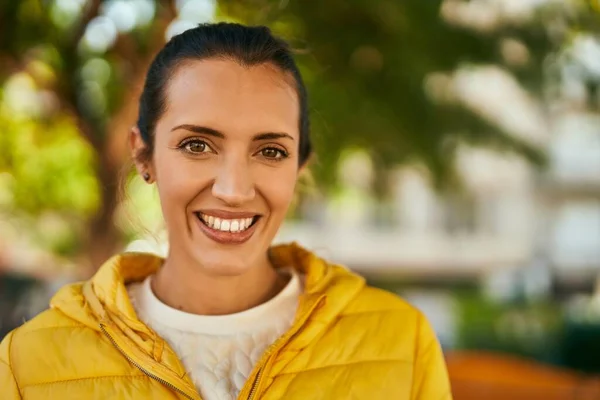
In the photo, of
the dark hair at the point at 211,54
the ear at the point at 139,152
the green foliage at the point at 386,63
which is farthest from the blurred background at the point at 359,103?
the dark hair at the point at 211,54

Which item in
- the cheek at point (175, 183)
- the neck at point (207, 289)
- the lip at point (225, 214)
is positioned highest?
the cheek at point (175, 183)

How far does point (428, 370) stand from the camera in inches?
78.9

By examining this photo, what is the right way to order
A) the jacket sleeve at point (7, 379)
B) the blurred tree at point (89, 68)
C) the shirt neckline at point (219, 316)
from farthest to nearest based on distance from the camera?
the blurred tree at point (89, 68)
the shirt neckline at point (219, 316)
the jacket sleeve at point (7, 379)

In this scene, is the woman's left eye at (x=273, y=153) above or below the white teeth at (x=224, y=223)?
above

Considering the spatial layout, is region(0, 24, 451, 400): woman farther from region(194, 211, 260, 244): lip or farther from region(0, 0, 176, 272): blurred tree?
region(0, 0, 176, 272): blurred tree

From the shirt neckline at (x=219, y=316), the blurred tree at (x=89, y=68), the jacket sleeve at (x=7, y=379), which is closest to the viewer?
the jacket sleeve at (x=7, y=379)

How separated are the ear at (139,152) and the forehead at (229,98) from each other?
0.53ft

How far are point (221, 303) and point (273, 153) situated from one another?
17.2 inches

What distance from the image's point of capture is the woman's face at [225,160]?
1911 mm

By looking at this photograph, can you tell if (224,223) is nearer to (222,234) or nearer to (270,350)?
(222,234)

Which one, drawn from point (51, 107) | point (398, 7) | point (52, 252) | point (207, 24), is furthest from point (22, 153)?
point (207, 24)

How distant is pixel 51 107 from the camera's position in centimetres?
610

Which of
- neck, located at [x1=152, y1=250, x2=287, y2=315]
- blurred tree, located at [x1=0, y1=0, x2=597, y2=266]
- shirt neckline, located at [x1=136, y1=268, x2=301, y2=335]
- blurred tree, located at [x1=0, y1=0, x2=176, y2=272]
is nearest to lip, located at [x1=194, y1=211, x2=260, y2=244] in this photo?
neck, located at [x1=152, y1=250, x2=287, y2=315]

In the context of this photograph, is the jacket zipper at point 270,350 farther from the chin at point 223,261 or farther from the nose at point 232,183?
the nose at point 232,183
